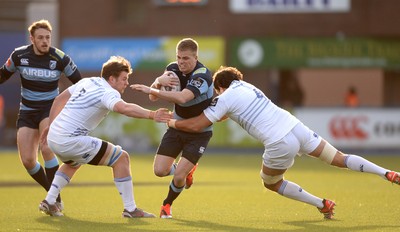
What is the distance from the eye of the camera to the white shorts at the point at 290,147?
12.0 meters

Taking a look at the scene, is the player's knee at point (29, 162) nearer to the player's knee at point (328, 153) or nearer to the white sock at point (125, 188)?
the white sock at point (125, 188)

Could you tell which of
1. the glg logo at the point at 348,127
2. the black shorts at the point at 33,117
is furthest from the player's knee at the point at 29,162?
the glg logo at the point at 348,127

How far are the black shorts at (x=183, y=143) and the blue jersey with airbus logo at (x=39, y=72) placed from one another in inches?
57.9

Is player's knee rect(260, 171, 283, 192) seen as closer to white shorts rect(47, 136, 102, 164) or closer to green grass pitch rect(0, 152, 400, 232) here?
green grass pitch rect(0, 152, 400, 232)

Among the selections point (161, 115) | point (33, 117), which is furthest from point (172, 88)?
point (33, 117)

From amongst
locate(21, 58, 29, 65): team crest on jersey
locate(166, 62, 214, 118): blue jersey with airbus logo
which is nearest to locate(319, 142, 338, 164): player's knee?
locate(166, 62, 214, 118): blue jersey with airbus logo

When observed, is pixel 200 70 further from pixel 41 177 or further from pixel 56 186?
pixel 41 177

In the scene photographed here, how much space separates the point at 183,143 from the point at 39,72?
208 cm

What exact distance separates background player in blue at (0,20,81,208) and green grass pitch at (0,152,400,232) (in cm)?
73

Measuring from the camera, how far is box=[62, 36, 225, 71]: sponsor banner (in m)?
34.3

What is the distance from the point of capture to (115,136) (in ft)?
103

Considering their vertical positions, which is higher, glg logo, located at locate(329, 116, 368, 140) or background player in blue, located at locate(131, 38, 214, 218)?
background player in blue, located at locate(131, 38, 214, 218)

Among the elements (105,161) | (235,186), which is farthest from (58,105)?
(235,186)

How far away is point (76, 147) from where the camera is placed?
480 inches
